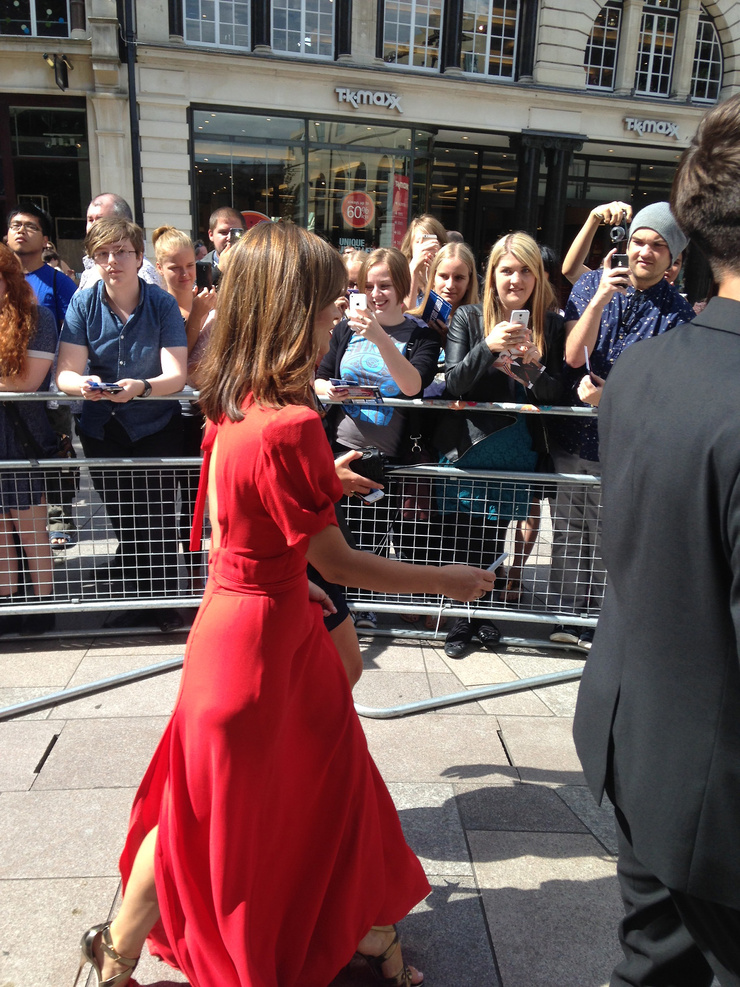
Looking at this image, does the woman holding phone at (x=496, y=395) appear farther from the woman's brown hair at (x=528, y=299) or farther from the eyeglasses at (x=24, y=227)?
the eyeglasses at (x=24, y=227)

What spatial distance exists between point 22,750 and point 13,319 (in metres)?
2.19

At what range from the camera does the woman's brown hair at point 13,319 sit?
4105 millimetres

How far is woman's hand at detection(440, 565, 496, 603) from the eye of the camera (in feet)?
6.53

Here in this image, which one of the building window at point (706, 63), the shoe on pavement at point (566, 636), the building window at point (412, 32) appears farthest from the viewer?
the building window at point (706, 63)

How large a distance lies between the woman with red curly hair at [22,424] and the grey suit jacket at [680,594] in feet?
11.5

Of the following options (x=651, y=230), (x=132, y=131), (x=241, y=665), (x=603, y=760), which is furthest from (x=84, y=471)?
(x=132, y=131)

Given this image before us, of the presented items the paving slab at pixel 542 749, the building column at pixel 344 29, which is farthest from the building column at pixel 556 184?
the paving slab at pixel 542 749

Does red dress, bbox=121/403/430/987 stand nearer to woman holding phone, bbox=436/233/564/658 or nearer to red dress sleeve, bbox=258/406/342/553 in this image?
red dress sleeve, bbox=258/406/342/553

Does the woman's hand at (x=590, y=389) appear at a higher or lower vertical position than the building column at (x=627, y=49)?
lower

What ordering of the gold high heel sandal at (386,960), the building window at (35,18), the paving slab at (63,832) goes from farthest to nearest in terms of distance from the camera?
the building window at (35,18) < the paving slab at (63,832) < the gold high heel sandal at (386,960)

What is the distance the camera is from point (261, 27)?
14547 mm

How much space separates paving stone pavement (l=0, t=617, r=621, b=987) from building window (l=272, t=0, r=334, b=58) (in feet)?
46.2

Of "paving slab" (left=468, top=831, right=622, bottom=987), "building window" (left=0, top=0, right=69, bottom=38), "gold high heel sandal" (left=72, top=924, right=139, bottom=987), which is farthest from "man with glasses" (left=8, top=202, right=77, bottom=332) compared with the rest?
"building window" (left=0, top=0, right=69, bottom=38)

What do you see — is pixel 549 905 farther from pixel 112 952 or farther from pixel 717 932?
pixel 112 952
